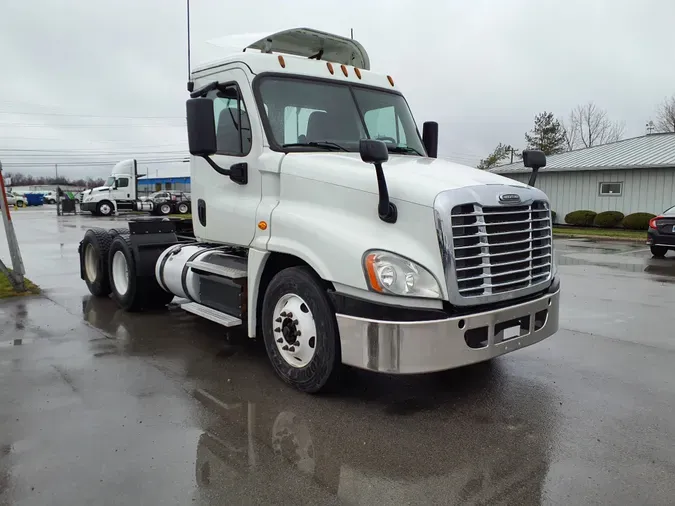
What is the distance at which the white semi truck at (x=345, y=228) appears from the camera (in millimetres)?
4020

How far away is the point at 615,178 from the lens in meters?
27.0

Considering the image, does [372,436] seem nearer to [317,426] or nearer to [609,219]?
[317,426]

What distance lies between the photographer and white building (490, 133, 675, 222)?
83.7ft

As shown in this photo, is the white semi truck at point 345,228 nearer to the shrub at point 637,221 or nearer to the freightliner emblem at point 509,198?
the freightliner emblem at point 509,198

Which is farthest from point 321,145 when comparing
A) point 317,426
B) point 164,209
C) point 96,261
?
point 164,209

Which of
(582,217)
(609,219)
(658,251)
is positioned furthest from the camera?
(582,217)

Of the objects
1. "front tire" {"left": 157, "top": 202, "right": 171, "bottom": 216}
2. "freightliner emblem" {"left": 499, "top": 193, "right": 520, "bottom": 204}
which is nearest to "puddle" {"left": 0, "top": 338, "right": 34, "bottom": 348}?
"freightliner emblem" {"left": 499, "top": 193, "right": 520, "bottom": 204}

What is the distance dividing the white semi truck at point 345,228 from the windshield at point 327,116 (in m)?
0.01

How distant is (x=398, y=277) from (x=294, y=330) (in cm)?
115

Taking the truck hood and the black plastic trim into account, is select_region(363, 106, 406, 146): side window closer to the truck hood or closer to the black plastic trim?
the truck hood

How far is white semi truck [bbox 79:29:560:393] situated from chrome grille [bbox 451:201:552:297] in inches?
0.5

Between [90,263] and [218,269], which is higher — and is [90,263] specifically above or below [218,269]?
below

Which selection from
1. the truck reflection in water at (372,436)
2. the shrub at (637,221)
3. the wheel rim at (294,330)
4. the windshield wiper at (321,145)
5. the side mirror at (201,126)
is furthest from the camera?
the shrub at (637,221)

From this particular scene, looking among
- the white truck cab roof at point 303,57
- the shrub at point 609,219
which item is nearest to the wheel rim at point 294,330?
the white truck cab roof at point 303,57
